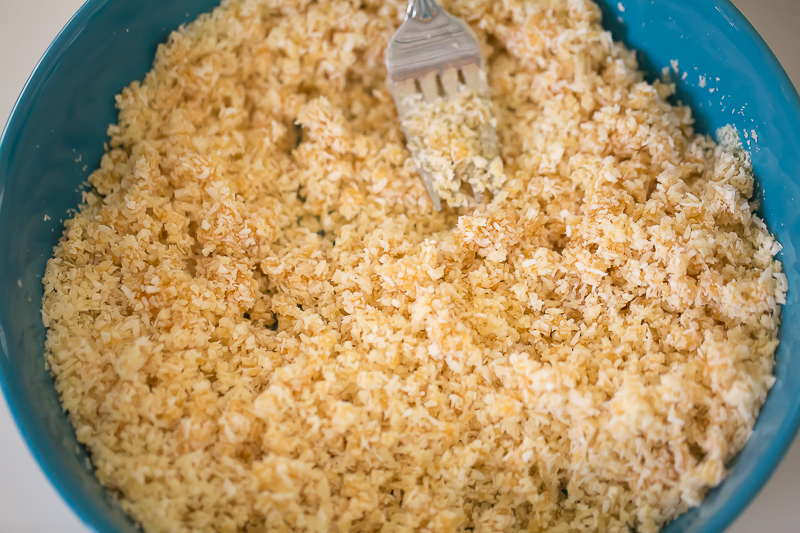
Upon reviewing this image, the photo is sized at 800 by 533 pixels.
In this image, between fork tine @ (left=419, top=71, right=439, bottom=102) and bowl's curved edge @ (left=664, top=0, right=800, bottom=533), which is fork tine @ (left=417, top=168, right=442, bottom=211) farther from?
bowl's curved edge @ (left=664, top=0, right=800, bottom=533)

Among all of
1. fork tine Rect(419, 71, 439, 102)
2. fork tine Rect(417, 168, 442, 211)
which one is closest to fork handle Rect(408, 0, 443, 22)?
fork tine Rect(419, 71, 439, 102)

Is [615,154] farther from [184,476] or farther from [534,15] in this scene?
[184,476]

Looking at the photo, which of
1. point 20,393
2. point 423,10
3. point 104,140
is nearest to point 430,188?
point 423,10

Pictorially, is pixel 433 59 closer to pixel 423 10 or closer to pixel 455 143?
pixel 423 10

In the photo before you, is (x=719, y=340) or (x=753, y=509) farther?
(x=753, y=509)

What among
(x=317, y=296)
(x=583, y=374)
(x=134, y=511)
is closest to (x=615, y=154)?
(x=583, y=374)

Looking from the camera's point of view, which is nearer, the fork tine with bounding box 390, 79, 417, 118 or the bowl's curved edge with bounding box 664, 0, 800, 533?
the bowl's curved edge with bounding box 664, 0, 800, 533
